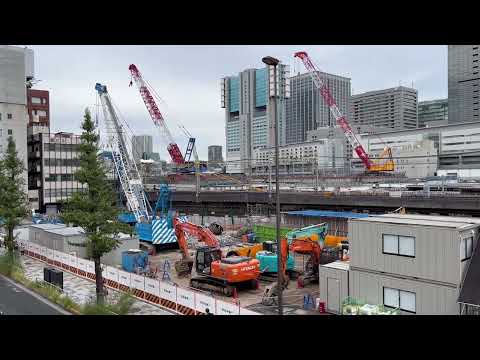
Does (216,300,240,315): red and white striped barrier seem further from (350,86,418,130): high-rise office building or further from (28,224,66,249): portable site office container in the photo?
(350,86,418,130): high-rise office building

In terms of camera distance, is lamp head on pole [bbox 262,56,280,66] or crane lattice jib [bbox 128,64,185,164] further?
crane lattice jib [bbox 128,64,185,164]

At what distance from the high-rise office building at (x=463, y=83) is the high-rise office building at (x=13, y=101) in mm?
134518

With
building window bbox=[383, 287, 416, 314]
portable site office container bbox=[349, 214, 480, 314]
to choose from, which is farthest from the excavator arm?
building window bbox=[383, 287, 416, 314]

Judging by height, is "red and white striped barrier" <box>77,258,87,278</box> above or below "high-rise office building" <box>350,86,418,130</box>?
below

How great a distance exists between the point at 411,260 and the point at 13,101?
59.9 metres

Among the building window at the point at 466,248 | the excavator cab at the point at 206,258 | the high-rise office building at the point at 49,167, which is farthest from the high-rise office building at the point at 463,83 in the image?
the building window at the point at 466,248

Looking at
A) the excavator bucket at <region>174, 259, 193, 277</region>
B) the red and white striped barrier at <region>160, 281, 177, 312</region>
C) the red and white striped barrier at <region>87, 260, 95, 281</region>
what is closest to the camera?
the red and white striped barrier at <region>160, 281, 177, 312</region>

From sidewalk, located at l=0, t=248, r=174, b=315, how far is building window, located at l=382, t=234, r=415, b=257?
27.1 ft

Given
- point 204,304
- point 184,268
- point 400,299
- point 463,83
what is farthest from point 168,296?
point 463,83

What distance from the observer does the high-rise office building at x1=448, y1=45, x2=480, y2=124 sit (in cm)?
14362

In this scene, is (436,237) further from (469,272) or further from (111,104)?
(111,104)

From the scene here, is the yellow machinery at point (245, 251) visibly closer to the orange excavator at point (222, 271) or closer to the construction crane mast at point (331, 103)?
the orange excavator at point (222, 271)

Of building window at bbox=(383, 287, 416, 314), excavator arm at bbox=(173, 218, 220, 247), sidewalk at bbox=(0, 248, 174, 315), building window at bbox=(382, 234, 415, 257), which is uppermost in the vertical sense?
building window at bbox=(382, 234, 415, 257)
